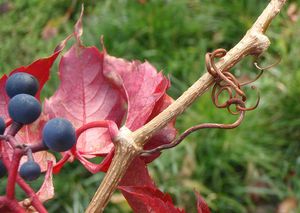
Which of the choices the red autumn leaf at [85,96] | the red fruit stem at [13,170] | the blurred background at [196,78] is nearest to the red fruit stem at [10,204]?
the red fruit stem at [13,170]

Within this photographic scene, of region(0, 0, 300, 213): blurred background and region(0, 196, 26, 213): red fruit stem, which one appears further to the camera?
region(0, 0, 300, 213): blurred background

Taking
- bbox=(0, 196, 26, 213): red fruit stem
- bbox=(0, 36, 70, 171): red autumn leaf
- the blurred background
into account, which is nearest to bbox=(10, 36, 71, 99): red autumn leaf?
bbox=(0, 36, 70, 171): red autumn leaf

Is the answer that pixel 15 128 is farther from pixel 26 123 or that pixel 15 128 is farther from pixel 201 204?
pixel 201 204

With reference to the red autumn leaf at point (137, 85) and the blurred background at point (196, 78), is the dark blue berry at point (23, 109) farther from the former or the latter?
the blurred background at point (196, 78)

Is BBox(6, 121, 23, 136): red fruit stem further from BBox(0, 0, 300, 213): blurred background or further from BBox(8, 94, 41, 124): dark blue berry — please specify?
BBox(0, 0, 300, 213): blurred background

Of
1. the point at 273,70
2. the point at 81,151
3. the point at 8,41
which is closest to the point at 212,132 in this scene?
the point at 273,70
